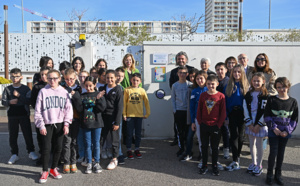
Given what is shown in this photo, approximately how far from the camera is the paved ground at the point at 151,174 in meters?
3.66

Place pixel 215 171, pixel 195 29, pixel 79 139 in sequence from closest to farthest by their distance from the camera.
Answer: pixel 215 171 < pixel 79 139 < pixel 195 29

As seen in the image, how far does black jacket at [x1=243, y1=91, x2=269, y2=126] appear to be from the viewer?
3.86m

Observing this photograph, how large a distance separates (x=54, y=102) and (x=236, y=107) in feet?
10.1

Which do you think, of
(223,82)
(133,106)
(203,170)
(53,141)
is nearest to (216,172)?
(203,170)

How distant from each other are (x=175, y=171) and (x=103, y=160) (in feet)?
4.76

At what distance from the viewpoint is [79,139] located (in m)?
4.24

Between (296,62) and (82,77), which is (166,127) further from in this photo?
(296,62)

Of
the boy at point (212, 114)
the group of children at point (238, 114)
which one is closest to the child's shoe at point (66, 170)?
the group of children at point (238, 114)

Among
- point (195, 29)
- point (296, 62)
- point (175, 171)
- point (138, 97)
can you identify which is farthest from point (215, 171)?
point (195, 29)

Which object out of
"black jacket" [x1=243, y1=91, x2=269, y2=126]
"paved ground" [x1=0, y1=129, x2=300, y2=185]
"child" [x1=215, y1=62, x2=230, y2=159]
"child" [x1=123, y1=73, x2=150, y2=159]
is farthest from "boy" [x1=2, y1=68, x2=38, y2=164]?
"black jacket" [x1=243, y1=91, x2=269, y2=126]

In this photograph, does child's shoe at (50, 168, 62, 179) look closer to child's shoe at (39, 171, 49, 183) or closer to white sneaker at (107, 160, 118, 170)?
child's shoe at (39, 171, 49, 183)

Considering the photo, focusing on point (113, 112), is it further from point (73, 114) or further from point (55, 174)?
point (55, 174)

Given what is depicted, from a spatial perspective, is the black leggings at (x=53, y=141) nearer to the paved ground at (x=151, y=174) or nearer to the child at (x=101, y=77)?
the paved ground at (x=151, y=174)

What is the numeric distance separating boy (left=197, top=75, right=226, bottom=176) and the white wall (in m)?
2.21
